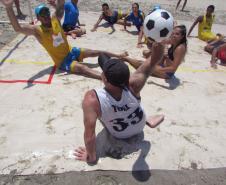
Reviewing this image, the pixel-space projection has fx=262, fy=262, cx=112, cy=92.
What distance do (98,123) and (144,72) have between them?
117cm

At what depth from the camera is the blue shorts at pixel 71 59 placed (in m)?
5.47

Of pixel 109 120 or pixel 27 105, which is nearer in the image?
pixel 109 120

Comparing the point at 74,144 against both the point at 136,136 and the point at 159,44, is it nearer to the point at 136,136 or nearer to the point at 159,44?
the point at 136,136

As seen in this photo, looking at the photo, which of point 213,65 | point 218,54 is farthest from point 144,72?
point 218,54

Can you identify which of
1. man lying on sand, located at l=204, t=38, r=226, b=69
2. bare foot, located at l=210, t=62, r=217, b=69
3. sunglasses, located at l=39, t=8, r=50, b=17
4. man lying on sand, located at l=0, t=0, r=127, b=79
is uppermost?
sunglasses, located at l=39, t=8, r=50, b=17

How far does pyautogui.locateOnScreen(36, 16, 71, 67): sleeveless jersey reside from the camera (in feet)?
17.2

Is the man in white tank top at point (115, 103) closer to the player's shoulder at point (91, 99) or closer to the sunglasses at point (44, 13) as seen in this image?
the player's shoulder at point (91, 99)

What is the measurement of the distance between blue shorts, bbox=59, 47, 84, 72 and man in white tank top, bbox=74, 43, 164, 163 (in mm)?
2414

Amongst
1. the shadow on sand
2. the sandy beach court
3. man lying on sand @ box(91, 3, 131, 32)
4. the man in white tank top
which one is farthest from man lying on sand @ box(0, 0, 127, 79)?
man lying on sand @ box(91, 3, 131, 32)

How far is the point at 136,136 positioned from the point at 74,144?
2.90 feet

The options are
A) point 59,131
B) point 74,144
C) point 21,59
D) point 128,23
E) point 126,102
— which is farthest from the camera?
point 128,23

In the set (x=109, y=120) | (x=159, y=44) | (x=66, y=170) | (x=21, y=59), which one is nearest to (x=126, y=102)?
(x=109, y=120)

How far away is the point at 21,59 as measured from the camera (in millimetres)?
6043

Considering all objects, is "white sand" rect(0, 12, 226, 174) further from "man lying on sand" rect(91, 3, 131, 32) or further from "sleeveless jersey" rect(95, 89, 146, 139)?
"man lying on sand" rect(91, 3, 131, 32)
